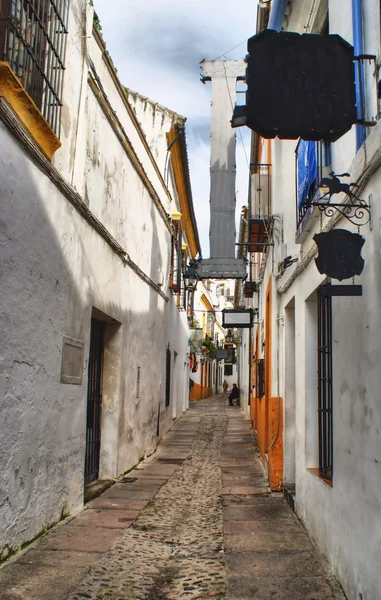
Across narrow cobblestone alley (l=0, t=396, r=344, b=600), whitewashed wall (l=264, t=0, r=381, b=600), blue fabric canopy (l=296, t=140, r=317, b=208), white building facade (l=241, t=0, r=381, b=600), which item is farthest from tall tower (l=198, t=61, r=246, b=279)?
whitewashed wall (l=264, t=0, r=381, b=600)

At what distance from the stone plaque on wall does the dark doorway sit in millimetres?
1080

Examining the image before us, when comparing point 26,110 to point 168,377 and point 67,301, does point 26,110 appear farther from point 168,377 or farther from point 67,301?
point 168,377

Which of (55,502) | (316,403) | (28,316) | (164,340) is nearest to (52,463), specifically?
(55,502)

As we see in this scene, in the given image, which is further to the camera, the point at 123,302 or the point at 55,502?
the point at 123,302

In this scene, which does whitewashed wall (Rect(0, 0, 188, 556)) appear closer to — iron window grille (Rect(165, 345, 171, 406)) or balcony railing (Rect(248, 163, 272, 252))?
balcony railing (Rect(248, 163, 272, 252))

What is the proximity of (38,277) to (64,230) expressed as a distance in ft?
2.57

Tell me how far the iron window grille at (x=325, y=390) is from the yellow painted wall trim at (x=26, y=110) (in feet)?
8.46

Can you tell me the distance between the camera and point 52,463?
16.4 feet

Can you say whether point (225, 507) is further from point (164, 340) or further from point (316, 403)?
point (164, 340)

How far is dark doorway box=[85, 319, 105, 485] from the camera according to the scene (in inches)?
270

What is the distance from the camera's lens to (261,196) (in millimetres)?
9234

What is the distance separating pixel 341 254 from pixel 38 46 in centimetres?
310

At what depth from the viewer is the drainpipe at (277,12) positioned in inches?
254

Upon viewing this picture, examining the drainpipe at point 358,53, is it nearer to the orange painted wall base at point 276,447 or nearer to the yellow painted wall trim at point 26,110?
the yellow painted wall trim at point 26,110
